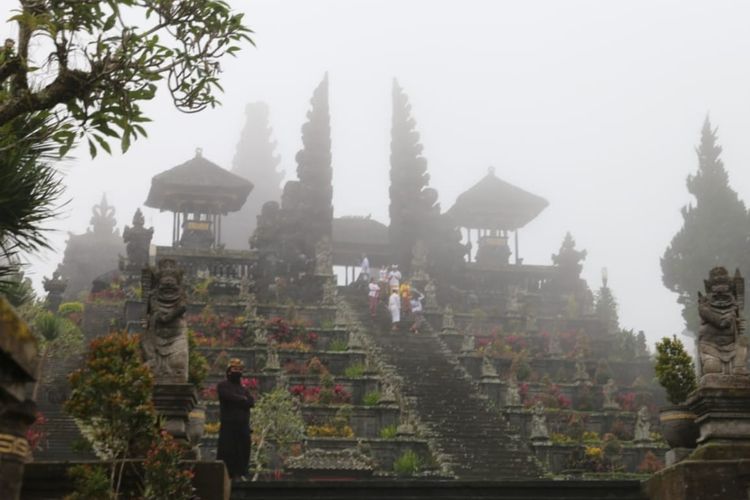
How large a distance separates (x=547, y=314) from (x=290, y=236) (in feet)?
33.4

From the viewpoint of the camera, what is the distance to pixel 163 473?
10.2m

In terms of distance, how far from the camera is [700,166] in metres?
44.5

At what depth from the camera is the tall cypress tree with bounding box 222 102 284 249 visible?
247 ft

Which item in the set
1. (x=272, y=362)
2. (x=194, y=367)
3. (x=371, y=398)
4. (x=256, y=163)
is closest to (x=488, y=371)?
(x=371, y=398)

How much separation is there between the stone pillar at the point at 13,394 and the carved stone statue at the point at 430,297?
1254 inches

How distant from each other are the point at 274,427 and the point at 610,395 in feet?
35.4

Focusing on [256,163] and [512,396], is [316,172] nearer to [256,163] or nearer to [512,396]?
[512,396]

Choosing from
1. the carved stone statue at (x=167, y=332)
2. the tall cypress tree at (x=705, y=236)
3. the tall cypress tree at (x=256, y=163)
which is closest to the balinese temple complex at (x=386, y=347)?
the carved stone statue at (x=167, y=332)

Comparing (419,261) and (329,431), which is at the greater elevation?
(419,261)

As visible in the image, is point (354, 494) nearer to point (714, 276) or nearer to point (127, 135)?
point (714, 276)

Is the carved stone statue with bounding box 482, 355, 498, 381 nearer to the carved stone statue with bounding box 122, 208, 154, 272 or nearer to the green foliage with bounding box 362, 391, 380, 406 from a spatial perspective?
the green foliage with bounding box 362, 391, 380, 406

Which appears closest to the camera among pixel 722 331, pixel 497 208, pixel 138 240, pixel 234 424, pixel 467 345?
pixel 722 331

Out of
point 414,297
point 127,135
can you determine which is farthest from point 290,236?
point 127,135

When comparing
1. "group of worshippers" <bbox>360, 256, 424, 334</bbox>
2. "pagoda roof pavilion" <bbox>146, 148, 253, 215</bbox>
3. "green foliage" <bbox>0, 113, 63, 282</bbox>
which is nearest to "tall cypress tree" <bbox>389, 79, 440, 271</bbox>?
"pagoda roof pavilion" <bbox>146, 148, 253, 215</bbox>
